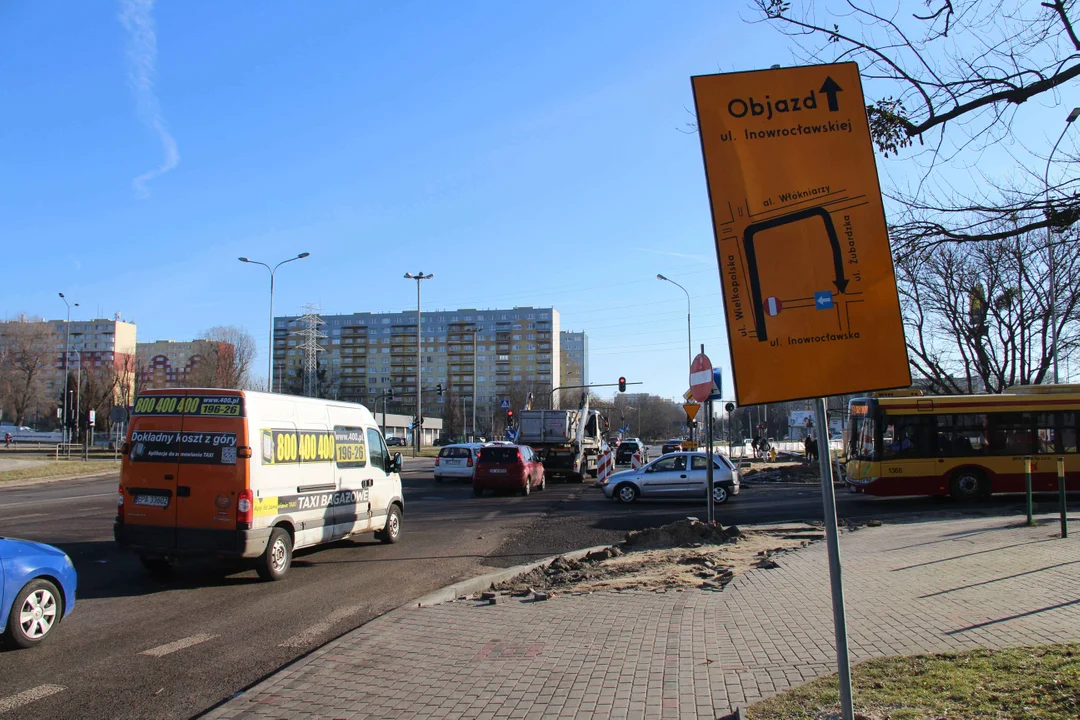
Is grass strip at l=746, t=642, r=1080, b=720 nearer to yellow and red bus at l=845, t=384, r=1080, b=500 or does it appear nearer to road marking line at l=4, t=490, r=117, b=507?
yellow and red bus at l=845, t=384, r=1080, b=500

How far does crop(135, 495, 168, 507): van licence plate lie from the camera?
9.16 metres

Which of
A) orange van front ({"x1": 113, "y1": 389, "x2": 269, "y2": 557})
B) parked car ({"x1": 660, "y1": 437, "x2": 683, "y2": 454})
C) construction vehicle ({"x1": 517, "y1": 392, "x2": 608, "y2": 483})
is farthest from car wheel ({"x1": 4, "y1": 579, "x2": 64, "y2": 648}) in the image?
parked car ({"x1": 660, "y1": 437, "x2": 683, "y2": 454})

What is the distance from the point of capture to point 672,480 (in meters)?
21.3

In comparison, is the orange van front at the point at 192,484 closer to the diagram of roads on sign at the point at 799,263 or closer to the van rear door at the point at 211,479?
the van rear door at the point at 211,479

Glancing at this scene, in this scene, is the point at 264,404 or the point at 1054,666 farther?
the point at 264,404

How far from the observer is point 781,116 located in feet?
11.9

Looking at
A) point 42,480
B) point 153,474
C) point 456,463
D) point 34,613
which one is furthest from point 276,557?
point 42,480

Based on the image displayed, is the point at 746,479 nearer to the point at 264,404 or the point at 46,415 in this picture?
the point at 264,404

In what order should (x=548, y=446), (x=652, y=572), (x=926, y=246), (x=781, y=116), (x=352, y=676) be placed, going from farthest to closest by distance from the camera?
1. (x=548, y=446)
2. (x=652, y=572)
3. (x=926, y=246)
4. (x=352, y=676)
5. (x=781, y=116)

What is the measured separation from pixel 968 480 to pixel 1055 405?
10.1 ft

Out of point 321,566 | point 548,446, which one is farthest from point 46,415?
point 321,566

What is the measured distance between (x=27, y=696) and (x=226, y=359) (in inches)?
2348

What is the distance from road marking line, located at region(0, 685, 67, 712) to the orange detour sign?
5.18 meters

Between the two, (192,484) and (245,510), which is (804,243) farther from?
(192,484)
